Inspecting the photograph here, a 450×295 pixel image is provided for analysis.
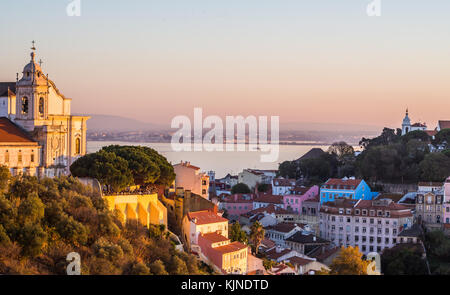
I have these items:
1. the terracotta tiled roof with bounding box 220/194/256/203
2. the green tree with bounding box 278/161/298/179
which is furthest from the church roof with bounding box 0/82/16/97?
the green tree with bounding box 278/161/298/179

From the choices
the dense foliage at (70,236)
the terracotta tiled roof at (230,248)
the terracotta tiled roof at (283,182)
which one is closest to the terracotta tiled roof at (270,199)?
the terracotta tiled roof at (283,182)

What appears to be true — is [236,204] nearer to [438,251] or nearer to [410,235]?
[410,235]

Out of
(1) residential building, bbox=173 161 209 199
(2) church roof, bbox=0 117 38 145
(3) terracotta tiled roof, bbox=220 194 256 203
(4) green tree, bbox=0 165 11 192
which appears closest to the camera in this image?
(4) green tree, bbox=0 165 11 192

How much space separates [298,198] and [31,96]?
15810mm

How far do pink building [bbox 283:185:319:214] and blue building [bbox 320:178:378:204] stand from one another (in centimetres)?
109

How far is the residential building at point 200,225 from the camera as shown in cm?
1967

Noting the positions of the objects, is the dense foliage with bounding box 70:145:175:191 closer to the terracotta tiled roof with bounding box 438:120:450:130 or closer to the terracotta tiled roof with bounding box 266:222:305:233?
the terracotta tiled roof with bounding box 266:222:305:233

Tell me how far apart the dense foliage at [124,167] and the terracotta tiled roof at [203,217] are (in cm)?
169

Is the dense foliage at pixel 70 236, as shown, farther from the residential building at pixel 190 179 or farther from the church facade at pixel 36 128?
the residential building at pixel 190 179

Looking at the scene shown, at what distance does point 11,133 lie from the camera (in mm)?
20453

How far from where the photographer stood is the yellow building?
730 inches

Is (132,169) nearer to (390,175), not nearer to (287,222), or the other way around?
(287,222)

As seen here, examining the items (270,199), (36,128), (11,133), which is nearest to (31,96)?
(36,128)
